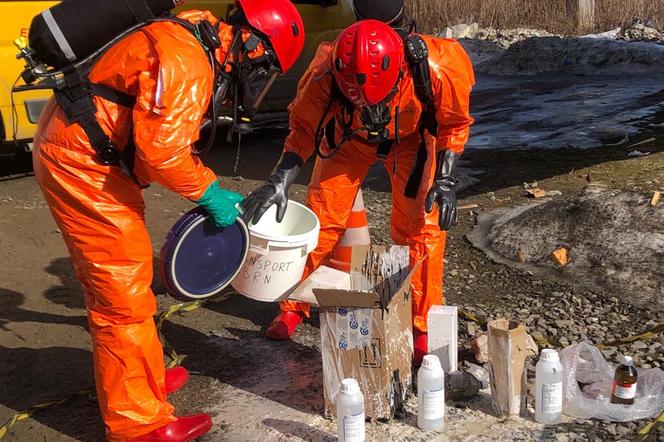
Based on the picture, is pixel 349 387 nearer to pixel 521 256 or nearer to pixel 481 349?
pixel 481 349

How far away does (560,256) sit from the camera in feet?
16.7

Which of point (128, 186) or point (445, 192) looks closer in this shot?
point (128, 186)

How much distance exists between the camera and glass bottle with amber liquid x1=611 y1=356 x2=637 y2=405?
10.8 feet

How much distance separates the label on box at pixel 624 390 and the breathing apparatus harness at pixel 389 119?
136cm

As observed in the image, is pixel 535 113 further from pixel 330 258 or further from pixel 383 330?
pixel 383 330

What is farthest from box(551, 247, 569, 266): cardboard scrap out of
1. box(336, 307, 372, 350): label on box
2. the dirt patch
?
box(336, 307, 372, 350): label on box

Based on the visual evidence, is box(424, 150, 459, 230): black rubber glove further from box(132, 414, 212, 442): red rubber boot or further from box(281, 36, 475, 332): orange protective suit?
box(132, 414, 212, 442): red rubber boot

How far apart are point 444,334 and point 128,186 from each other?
1644 mm

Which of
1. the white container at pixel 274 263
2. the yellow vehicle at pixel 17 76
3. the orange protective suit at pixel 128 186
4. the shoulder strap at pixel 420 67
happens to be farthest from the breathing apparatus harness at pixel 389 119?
the yellow vehicle at pixel 17 76

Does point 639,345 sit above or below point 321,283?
below

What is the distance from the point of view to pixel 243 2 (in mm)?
3213

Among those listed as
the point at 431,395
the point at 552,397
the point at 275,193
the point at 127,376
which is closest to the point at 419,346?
the point at 431,395

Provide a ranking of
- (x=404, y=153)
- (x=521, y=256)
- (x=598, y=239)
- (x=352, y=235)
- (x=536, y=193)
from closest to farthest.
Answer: (x=404, y=153) < (x=352, y=235) < (x=598, y=239) < (x=521, y=256) < (x=536, y=193)

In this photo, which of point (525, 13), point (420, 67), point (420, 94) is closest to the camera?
point (420, 67)
